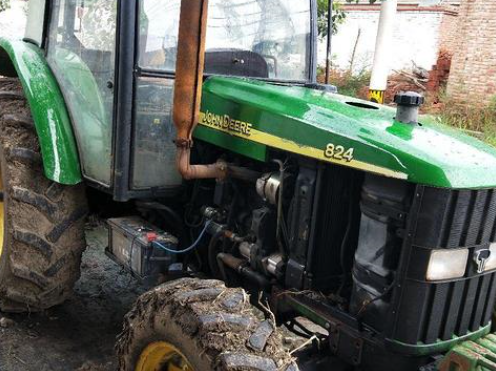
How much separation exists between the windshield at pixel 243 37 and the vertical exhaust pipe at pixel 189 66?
562 millimetres

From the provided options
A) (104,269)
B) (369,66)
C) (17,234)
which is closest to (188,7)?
(17,234)

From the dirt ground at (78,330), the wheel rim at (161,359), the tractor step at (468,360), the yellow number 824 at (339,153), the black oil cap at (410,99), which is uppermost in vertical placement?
the black oil cap at (410,99)

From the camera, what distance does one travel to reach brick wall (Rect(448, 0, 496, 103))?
10875 millimetres

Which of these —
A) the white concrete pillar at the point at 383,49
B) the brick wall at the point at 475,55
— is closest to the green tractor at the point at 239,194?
the white concrete pillar at the point at 383,49

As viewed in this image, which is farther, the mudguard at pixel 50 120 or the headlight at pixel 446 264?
the mudguard at pixel 50 120

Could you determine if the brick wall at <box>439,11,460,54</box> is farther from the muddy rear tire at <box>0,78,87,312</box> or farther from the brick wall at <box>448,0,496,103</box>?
the muddy rear tire at <box>0,78,87,312</box>

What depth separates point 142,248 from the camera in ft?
10.2

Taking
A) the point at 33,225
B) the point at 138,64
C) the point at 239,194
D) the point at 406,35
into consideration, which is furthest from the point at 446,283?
the point at 406,35

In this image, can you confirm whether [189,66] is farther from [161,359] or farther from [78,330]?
[78,330]

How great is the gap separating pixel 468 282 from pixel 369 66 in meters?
11.7

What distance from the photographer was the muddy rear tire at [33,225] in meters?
3.29

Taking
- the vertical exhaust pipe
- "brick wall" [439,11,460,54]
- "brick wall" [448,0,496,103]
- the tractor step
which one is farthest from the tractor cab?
"brick wall" [439,11,460,54]

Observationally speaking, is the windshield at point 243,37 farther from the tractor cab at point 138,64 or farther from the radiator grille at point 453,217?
the radiator grille at point 453,217

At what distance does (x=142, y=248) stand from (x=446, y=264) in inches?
63.0
